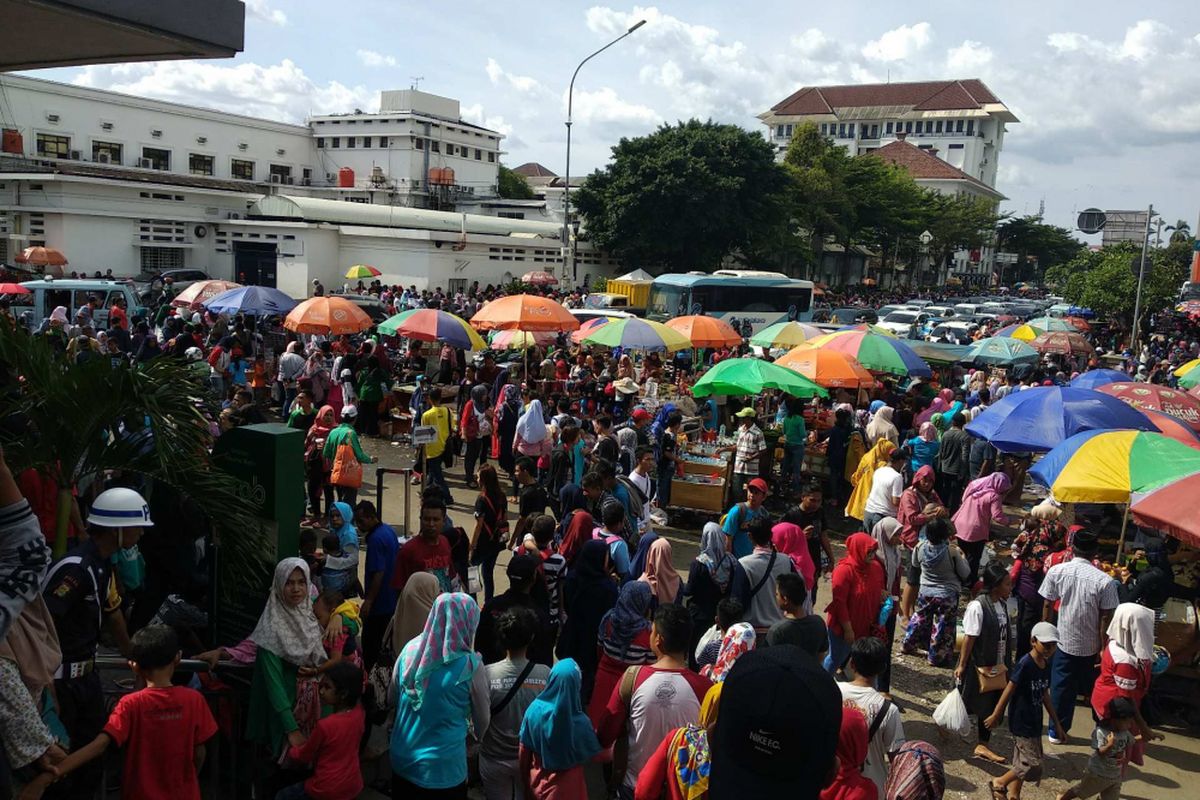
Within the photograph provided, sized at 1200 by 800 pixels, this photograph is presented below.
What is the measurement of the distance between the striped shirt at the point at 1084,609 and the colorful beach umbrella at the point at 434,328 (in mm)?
9414

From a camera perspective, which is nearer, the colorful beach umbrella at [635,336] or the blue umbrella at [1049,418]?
the blue umbrella at [1049,418]

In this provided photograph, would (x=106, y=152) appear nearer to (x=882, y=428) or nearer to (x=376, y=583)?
(x=882, y=428)

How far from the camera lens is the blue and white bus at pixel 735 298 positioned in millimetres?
27750

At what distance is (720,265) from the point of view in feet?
148

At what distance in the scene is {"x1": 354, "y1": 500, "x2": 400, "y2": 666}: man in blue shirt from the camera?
5.62 metres

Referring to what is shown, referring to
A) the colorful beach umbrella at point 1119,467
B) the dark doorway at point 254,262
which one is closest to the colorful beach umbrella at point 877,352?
the colorful beach umbrella at point 1119,467

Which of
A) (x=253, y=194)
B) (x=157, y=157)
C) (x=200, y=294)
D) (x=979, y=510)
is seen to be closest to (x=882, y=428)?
(x=979, y=510)

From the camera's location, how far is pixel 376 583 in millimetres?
5633

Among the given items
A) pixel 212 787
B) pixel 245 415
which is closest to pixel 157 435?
pixel 212 787

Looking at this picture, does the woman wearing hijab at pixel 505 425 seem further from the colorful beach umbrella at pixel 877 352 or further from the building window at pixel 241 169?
the building window at pixel 241 169

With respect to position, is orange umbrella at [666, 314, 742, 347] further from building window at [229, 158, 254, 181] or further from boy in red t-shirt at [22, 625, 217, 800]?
building window at [229, 158, 254, 181]

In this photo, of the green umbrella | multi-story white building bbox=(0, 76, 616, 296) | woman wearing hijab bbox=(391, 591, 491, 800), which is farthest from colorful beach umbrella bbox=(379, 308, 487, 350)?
multi-story white building bbox=(0, 76, 616, 296)

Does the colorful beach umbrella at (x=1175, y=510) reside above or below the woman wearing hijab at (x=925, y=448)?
above

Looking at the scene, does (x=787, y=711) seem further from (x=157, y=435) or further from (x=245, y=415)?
(x=245, y=415)
